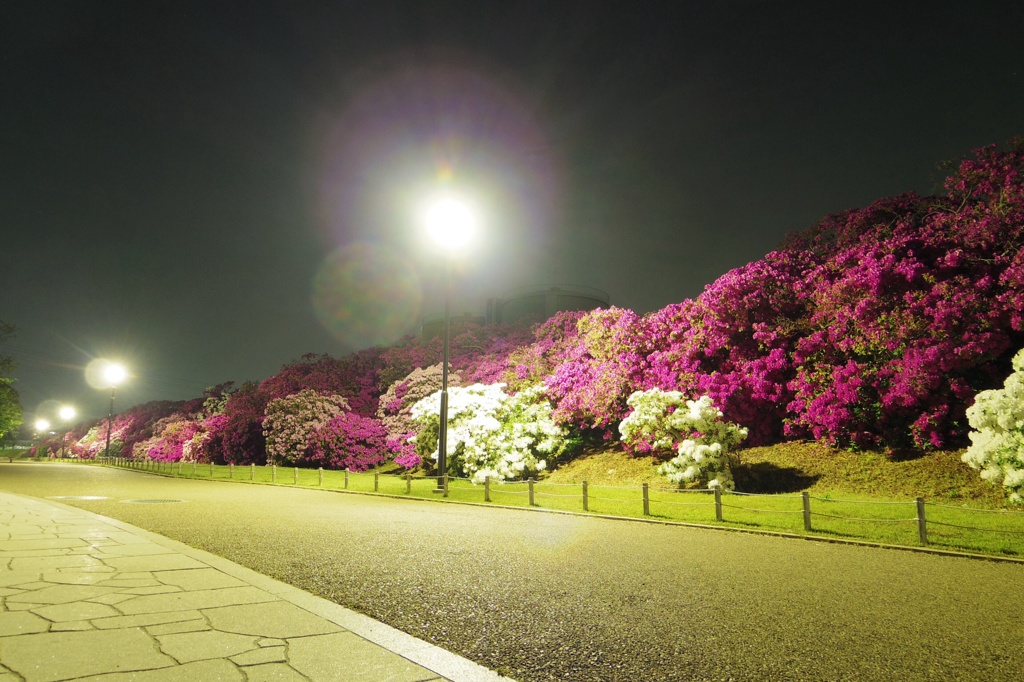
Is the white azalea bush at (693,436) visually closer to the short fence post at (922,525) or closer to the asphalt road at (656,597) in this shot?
the asphalt road at (656,597)

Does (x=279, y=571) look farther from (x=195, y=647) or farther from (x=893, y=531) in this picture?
(x=893, y=531)

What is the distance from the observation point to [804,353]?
1842 cm

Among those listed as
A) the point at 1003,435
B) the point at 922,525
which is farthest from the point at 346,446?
the point at 1003,435

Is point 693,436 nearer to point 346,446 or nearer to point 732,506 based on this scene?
point 732,506

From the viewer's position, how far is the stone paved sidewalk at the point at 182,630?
348 cm

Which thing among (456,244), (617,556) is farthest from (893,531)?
(456,244)

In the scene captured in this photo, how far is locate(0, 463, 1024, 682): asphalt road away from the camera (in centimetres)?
403

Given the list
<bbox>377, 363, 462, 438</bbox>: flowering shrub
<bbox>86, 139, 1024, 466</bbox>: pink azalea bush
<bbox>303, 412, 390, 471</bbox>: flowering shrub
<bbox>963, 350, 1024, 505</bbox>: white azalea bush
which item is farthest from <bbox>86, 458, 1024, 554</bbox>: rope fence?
<bbox>303, 412, 390, 471</bbox>: flowering shrub

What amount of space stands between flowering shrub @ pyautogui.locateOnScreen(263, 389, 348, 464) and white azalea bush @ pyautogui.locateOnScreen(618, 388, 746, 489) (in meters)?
22.2

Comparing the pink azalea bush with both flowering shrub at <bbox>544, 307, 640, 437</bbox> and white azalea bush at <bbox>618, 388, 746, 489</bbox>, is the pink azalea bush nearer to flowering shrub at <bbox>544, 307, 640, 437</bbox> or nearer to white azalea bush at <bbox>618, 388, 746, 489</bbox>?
flowering shrub at <bbox>544, 307, 640, 437</bbox>

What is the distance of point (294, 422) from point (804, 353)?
27.2m

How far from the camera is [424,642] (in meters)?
4.14

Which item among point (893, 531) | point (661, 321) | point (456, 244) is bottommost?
point (893, 531)

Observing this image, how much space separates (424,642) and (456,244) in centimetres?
1517
